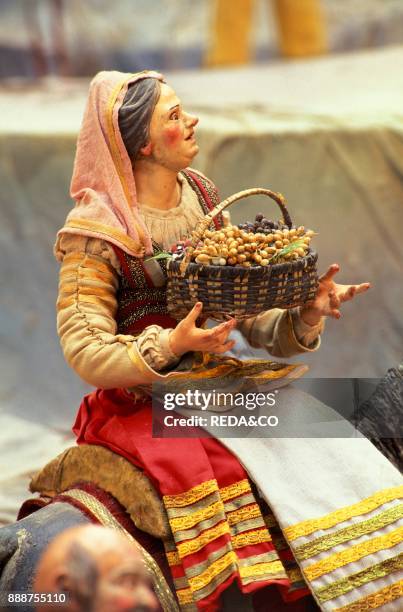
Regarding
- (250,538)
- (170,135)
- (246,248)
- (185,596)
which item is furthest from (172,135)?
(185,596)

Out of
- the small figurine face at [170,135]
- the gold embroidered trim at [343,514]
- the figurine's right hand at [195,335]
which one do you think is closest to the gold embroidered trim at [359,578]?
the gold embroidered trim at [343,514]

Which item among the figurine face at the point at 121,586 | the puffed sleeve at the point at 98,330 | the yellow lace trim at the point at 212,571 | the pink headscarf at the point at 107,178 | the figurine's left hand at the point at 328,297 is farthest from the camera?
the figurine's left hand at the point at 328,297

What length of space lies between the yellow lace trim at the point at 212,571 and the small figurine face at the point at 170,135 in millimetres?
901

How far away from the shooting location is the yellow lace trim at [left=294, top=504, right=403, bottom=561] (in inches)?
92.0

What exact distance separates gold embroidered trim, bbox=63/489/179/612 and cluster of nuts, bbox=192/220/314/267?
0.58m

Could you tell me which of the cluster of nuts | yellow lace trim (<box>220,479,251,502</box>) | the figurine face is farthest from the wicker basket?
the figurine face

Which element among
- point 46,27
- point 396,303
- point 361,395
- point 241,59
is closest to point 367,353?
point 396,303

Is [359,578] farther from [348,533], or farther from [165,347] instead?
[165,347]

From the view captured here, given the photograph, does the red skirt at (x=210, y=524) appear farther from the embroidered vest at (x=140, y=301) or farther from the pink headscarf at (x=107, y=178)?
the pink headscarf at (x=107, y=178)

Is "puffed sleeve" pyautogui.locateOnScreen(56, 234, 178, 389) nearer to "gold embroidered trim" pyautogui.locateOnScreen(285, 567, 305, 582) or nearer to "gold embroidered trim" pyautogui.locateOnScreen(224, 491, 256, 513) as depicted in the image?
"gold embroidered trim" pyautogui.locateOnScreen(224, 491, 256, 513)

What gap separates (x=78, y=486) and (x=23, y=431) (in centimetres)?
144

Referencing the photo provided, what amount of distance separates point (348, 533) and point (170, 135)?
97 centimetres

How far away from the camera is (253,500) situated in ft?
7.91

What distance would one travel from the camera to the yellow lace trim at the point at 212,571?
2311mm
